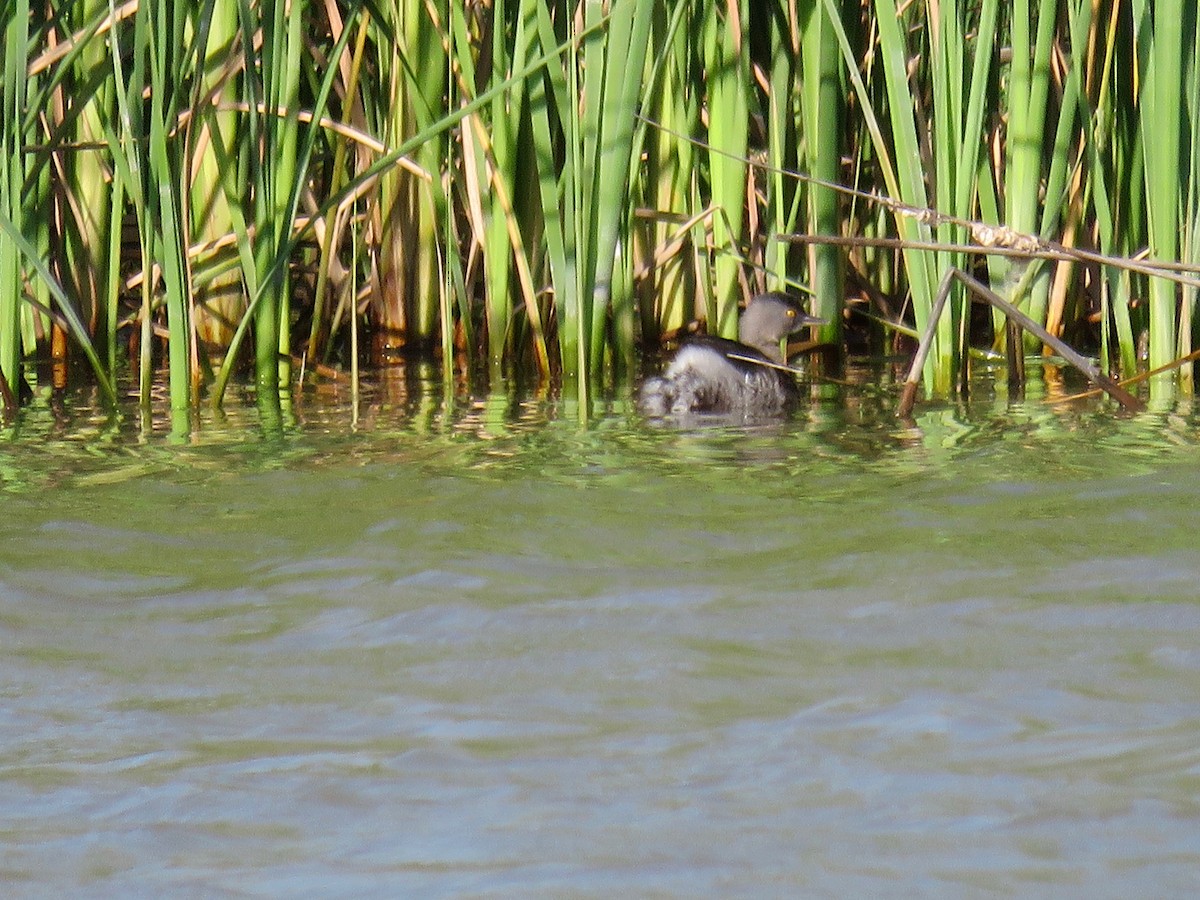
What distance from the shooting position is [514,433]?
15.0ft

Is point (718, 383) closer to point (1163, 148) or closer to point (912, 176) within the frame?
point (912, 176)

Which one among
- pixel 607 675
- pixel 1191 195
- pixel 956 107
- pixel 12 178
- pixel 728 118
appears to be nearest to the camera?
pixel 607 675

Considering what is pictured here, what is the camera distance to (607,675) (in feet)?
8.11

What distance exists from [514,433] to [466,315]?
1.25 metres

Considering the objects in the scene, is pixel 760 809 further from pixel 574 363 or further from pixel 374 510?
pixel 574 363

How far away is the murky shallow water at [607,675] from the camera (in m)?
1.90

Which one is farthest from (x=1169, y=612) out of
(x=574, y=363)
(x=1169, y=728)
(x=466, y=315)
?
(x=466, y=315)

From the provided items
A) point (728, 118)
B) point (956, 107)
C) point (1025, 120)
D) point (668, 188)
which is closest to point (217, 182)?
point (668, 188)

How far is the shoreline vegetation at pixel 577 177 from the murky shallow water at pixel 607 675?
0.87 meters

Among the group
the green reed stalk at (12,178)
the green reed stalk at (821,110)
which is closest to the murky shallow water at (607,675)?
the green reed stalk at (12,178)

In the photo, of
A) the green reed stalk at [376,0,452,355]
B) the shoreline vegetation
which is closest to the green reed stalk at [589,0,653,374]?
the shoreline vegetation

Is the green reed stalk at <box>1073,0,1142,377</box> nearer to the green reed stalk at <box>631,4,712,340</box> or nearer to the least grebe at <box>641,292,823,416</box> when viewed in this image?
the least grebe at <box>641,292,823,416</box>

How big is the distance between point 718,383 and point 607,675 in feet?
9.43

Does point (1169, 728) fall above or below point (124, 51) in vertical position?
below
